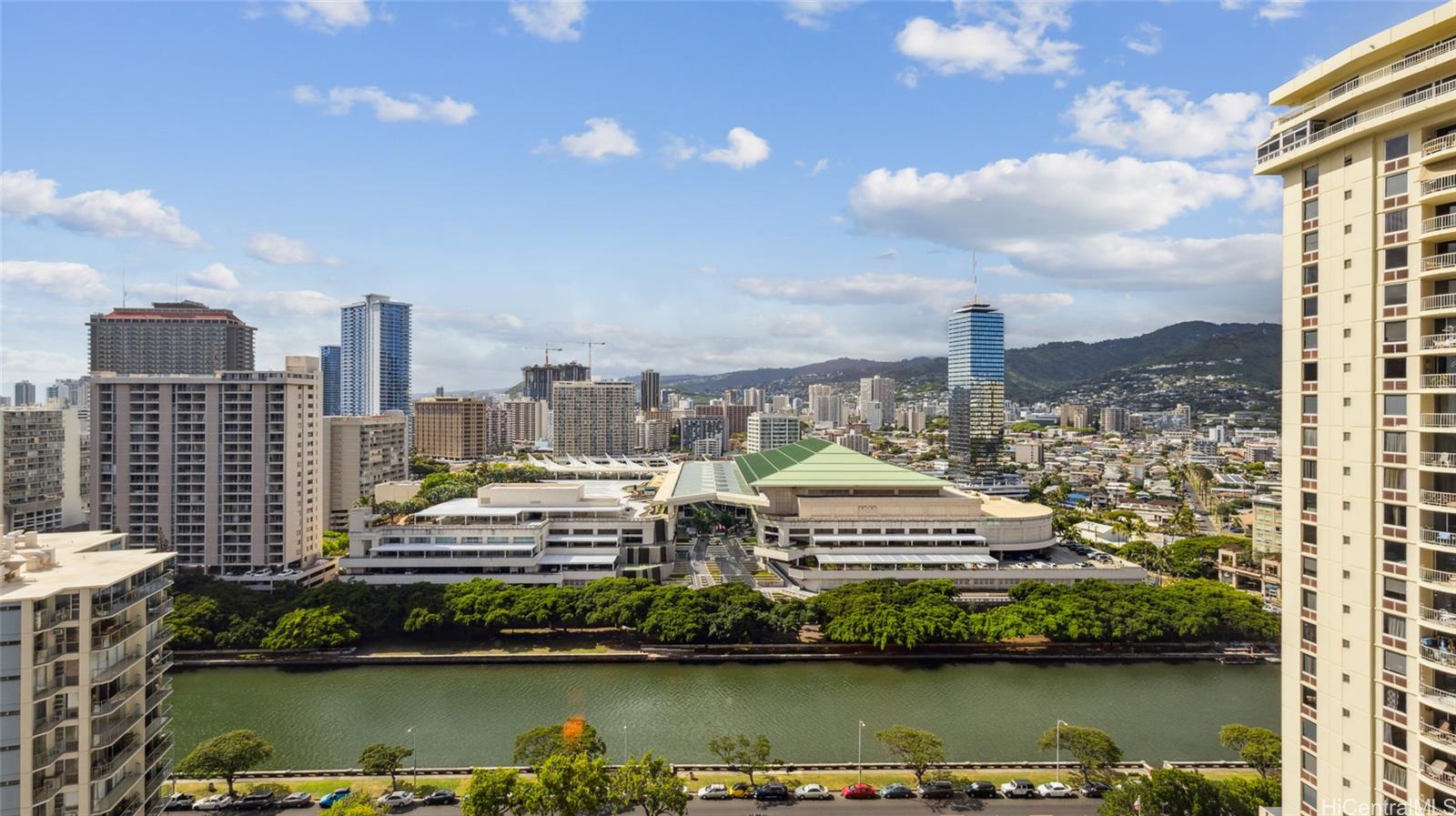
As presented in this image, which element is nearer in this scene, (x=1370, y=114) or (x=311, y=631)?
(x=1370, y=114)

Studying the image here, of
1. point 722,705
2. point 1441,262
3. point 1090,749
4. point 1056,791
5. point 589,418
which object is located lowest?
point 722,705

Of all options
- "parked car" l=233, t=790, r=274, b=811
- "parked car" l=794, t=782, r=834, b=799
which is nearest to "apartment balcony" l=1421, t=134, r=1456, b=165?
"parked car" l=794, t=782, r=834, b=799

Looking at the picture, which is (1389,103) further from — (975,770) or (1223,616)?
(1223,616)

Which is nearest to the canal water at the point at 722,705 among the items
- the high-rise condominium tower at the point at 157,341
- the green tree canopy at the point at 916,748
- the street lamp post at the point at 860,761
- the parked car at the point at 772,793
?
the street lamp post at the point at 860,761

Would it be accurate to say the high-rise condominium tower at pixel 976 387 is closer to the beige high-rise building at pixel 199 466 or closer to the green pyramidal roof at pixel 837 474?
the green pyramidal roof at pixel 837 474

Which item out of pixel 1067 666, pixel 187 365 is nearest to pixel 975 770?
pixel 1067 666

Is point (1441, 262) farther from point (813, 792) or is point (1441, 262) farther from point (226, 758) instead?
point (226, 758)

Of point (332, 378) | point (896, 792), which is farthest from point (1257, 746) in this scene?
point (332, 378)

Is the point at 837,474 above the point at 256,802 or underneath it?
above

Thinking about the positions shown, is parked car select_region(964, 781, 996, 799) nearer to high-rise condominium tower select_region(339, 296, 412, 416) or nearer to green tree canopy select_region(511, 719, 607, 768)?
green tree canopy select_region(511, 719, 607, 768)
